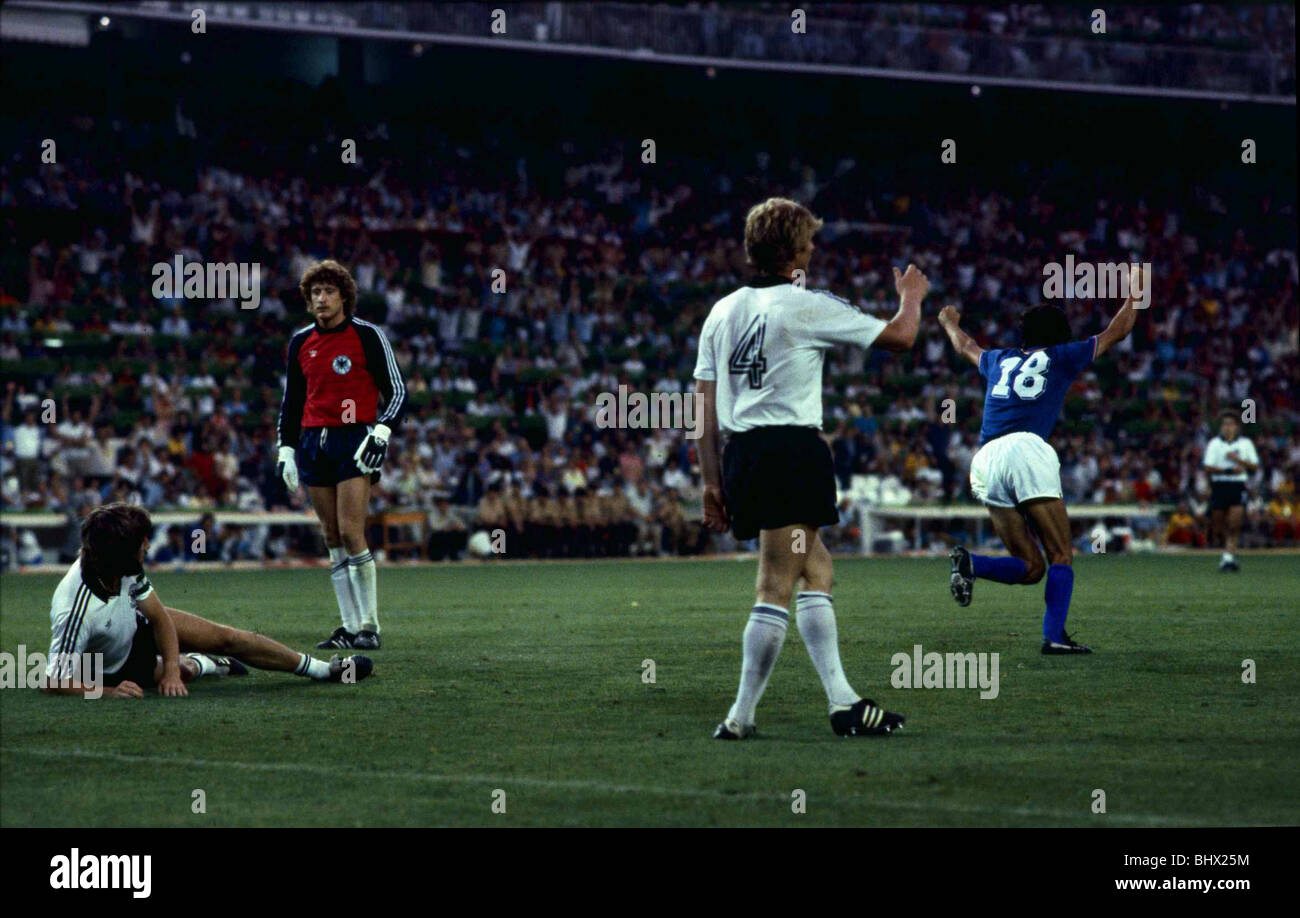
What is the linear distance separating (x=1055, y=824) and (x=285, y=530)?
71.0ft

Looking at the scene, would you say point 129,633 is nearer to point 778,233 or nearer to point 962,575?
point 778,233

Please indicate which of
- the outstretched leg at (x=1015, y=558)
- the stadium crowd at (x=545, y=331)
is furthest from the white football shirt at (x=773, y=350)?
the stadium crowd at (x=545, y=331)

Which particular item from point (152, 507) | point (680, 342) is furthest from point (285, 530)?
point (680, 342)

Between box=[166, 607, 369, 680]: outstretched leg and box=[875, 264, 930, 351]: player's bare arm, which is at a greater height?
box=[875, 264, 930, 351]: player's bare arm

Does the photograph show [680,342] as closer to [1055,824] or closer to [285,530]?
[285,530]

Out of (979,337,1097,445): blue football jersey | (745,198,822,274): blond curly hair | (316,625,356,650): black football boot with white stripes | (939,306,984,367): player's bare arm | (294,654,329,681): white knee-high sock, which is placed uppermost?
(745,198,822,274): blond curly hair

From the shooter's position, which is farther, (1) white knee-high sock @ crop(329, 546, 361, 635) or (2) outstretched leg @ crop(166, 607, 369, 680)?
(1) white knee-high sock @ crop(329, 546, 361, 635)

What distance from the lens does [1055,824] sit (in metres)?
5.25

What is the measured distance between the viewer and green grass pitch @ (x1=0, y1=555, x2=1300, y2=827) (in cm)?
558

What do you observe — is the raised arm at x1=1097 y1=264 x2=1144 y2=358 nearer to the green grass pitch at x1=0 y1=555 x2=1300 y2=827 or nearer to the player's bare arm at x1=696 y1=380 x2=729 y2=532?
the green grass pitch at x1=0 y1=555 x2=1300 y2=827

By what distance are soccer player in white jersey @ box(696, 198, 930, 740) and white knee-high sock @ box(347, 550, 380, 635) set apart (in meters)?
4.51

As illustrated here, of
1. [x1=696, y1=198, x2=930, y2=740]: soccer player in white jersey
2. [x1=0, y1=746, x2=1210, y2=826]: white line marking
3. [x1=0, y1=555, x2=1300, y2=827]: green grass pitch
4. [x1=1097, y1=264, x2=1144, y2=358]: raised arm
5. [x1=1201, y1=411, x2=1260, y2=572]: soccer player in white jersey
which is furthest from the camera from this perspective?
[x1=1201, y1=411, x2=1260, y2=572]: soccer player in white jersey

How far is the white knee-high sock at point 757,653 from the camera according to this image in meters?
7.05

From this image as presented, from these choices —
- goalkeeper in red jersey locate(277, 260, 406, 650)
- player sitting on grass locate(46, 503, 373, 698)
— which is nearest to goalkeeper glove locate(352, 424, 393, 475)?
goalkeeper in red jersey locate(277, 260, 406, 650)
